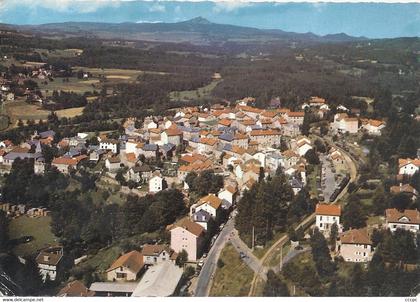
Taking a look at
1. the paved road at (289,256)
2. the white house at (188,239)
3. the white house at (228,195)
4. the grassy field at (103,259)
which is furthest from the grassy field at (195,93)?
the paved road at (289,256)

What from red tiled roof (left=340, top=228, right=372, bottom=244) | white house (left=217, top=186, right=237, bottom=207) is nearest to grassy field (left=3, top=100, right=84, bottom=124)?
white house (left=217, top=186, right=237, bottom=207)

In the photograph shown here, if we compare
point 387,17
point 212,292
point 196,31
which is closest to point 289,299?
point 212,292

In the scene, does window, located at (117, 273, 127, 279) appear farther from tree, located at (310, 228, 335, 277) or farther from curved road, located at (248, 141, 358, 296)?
tree, located at (310, 228, 335, 277)

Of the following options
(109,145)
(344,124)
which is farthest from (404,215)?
(109,145)

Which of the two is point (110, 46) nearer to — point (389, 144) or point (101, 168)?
point (101, 168)

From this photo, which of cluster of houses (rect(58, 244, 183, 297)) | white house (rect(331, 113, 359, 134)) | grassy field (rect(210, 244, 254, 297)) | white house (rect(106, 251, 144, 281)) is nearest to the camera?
cluster of houses (rect(58, 244, 183, 297))
